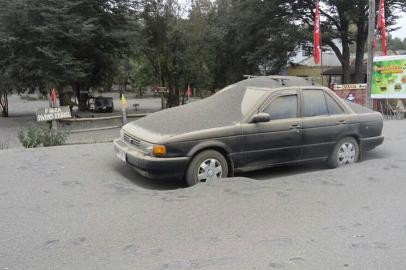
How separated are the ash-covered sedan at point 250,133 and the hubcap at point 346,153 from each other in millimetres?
18

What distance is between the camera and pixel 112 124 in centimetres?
1487

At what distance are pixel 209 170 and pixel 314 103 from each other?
7.95 feet

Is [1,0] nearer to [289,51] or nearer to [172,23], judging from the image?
[172,23]

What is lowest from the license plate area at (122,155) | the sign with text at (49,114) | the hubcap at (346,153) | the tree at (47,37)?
the hubcap at (346,153)

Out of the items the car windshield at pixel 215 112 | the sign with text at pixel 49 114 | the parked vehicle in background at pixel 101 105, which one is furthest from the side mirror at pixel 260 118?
the parked vehicle in background at pixel 101 105

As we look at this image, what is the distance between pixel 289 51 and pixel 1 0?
72.3ft

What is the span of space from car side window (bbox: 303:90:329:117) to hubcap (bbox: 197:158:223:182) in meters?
1.94

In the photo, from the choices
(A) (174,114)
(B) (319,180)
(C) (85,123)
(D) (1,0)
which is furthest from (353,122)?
(D) (1,0)

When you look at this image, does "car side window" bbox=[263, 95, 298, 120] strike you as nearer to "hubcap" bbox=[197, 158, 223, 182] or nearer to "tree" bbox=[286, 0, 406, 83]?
"hubcap" bbox=[197, 158, 223, 182]

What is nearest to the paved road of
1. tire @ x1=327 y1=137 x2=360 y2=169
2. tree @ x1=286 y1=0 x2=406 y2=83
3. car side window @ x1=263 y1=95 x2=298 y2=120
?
tire @ x1=327 y1=137 x2=360 y2=169

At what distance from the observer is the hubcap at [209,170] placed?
631 cm

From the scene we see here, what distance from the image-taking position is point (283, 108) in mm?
7102

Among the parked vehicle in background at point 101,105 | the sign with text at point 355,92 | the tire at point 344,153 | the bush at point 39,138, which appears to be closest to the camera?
the tire at point 344,153

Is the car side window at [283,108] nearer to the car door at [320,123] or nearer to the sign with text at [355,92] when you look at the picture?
the car door at [320,123]
